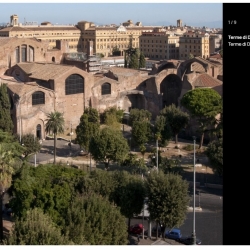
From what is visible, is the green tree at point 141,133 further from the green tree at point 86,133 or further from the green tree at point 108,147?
the green tree at point 108,147

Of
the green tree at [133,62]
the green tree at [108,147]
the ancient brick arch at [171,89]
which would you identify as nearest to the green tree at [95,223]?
the green tree at [108,147]

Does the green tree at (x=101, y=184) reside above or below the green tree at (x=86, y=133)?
below

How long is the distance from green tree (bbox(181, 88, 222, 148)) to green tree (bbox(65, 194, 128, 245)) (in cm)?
2222

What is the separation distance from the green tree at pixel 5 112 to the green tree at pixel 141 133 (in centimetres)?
983

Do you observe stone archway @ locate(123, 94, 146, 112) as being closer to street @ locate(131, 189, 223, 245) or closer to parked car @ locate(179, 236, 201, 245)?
street @ locate(131, 189, 223, 245)

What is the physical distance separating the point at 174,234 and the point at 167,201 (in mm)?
2453

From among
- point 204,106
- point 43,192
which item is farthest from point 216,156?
point 43,192

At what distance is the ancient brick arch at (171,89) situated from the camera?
2158 inches

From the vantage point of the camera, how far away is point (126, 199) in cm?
2297

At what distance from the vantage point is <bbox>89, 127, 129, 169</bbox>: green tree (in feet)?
109

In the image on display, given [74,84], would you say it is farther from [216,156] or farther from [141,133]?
[216,156]
